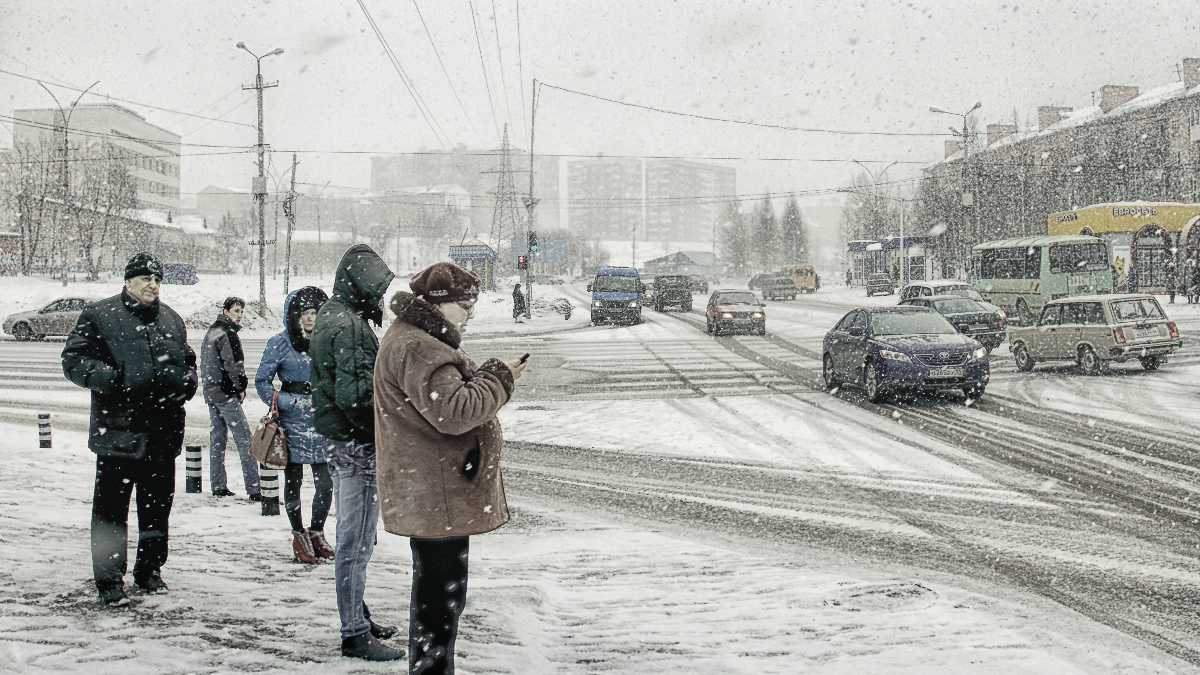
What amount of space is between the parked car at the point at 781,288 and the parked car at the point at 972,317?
3559 centimetres

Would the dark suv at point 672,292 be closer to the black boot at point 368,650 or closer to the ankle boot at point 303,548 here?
the ankle boot at point 303,548

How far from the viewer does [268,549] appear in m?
5.70

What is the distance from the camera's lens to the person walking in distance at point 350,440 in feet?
12.2

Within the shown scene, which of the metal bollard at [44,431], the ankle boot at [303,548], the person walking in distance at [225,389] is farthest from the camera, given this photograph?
the metal bollard at [44,431]

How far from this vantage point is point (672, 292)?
46.2 meters

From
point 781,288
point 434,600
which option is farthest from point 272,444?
point 781,288

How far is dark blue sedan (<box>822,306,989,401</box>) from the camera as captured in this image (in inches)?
496

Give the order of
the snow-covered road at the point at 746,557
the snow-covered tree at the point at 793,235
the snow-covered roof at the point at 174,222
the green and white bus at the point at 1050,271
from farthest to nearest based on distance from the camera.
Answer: the snow-covered tree at the point at 793,235 < the snow-covered roof at the point at 174,222 < the green and white bus at the point at 1050,271 < the snow-covered road at the point at 746,557

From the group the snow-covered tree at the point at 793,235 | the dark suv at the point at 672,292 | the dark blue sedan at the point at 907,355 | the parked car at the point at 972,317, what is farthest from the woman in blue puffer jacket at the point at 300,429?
the snow-covered tree at the point at 793,235

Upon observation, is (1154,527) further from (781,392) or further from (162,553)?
(781,392)

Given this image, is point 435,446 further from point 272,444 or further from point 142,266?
point 272,444

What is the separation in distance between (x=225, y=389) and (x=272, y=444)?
1.60m

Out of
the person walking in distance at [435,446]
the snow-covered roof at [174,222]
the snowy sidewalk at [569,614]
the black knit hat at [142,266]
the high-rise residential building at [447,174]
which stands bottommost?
the snowy sidewalk at [569,614]

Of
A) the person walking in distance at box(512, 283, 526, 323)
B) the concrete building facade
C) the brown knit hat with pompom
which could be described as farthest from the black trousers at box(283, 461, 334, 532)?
the concrete building facade
